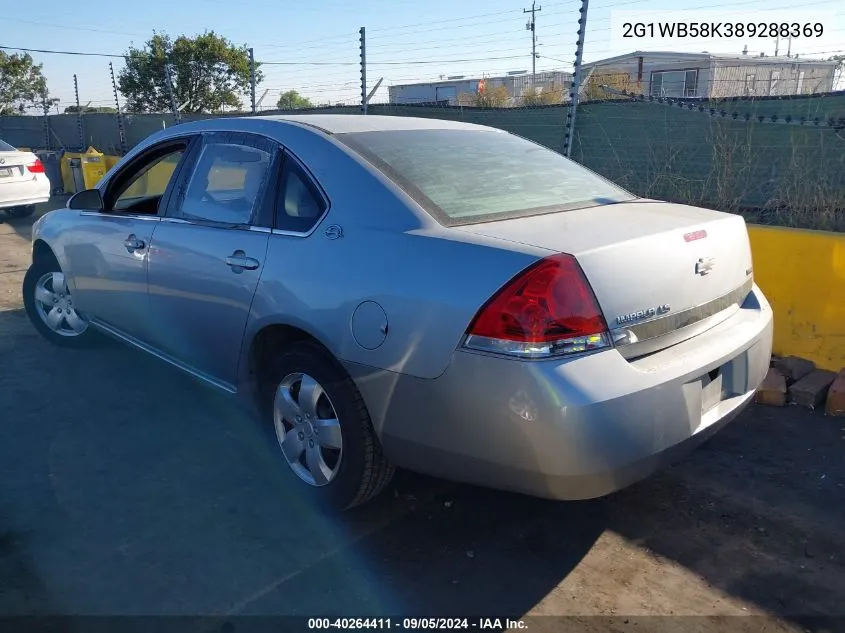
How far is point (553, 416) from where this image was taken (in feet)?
7.32

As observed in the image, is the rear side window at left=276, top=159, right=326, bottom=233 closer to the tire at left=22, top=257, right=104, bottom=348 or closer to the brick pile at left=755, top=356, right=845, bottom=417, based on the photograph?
the tire at left=22, top=257, right=104, bottom=348

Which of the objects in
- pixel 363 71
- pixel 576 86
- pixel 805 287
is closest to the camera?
pixel 805 287

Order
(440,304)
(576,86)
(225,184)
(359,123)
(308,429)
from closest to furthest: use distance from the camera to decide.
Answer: (440,304), (308,429), (359,123), (225,184), (576,86)

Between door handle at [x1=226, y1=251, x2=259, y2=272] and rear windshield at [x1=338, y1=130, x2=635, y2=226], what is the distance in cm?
66

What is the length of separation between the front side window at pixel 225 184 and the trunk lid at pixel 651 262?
3.89 ft

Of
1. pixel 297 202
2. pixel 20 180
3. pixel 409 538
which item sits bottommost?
pixel 409 538

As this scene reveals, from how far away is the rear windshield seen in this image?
286 centimetres

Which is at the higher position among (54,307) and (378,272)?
(378,272)

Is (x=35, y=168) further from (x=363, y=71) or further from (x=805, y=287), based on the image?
(x=805, y=287)

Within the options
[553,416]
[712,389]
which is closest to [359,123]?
[553,416]

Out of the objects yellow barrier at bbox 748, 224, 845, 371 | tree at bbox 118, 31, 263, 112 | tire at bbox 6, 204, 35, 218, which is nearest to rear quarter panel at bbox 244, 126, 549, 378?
yellow barrier at bbox 748, 224, 845, 371

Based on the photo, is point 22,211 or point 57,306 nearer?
point 57,306

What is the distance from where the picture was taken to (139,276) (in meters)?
3.87

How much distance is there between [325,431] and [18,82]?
1874 inches
